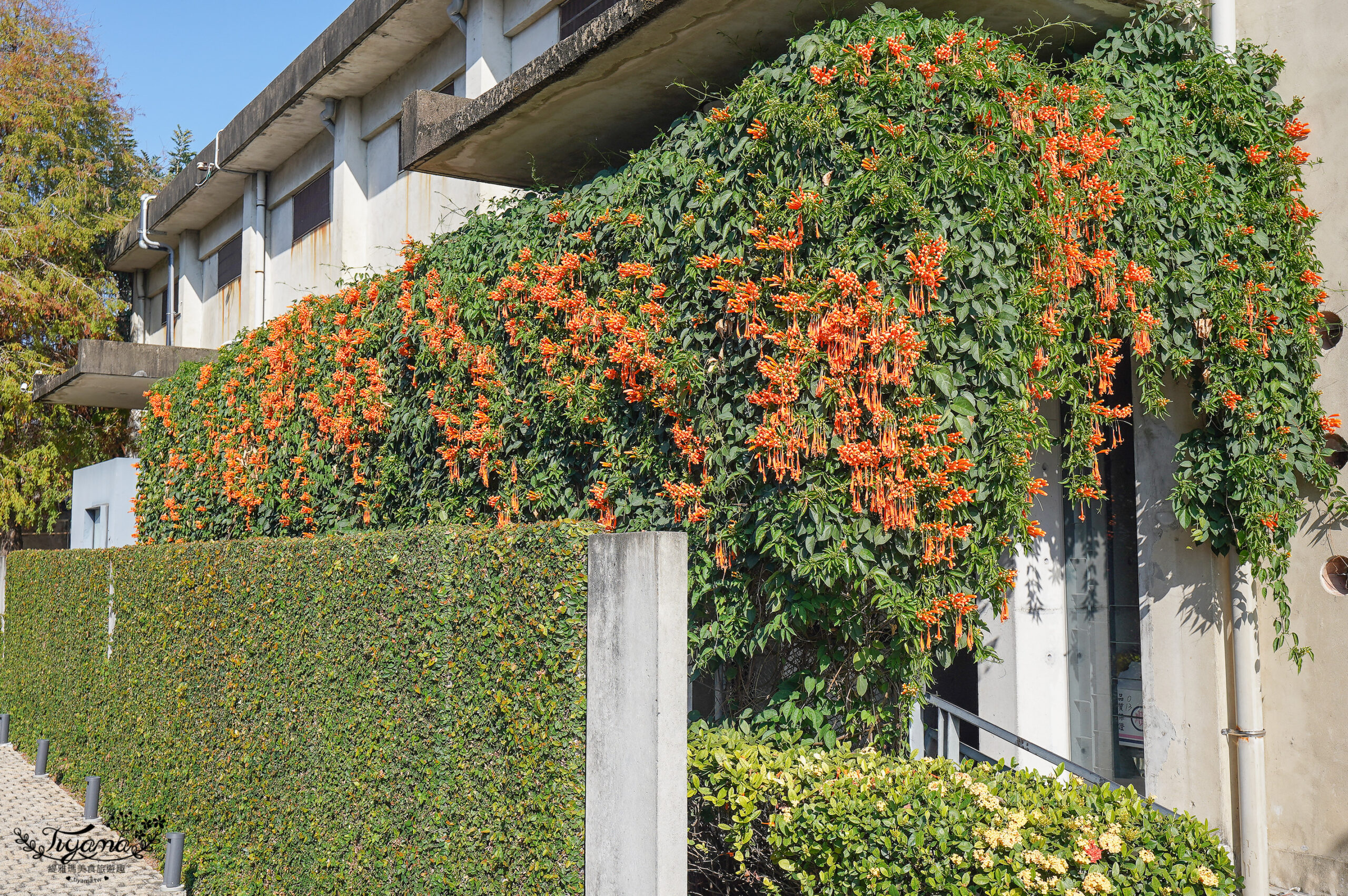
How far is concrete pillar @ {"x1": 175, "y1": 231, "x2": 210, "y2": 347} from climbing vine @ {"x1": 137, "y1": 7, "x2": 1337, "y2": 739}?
13939 mm

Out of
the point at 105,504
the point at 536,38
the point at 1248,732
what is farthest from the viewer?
the point at 105,504

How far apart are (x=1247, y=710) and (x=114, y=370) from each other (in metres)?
14.0

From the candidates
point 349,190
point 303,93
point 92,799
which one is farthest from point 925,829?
point 303,93

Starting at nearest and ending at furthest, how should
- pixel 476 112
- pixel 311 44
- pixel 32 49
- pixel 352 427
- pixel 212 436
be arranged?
pixel 476 112 < pixel 352 427 < pixel 212 436 < pixel 311 44 < pixel 32 49

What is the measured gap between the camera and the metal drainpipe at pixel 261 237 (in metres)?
15.8

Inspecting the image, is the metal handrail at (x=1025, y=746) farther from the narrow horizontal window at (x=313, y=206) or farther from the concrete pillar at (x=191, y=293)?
the concrete pillar at (x=191, y=293)

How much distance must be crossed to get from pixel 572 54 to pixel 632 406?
6.37 ft

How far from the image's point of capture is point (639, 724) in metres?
3.76

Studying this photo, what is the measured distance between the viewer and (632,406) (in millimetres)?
5504

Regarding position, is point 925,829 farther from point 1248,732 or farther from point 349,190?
point 349,190

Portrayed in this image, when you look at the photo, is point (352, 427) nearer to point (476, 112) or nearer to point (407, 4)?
point (476, 112)

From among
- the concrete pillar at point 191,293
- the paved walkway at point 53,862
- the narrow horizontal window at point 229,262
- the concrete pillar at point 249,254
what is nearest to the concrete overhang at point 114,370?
the concrete pillar at point 249,254

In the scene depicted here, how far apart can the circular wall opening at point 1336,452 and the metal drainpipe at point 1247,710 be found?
0.71m

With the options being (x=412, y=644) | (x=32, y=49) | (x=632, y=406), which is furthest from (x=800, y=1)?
(x=32, y=49)
